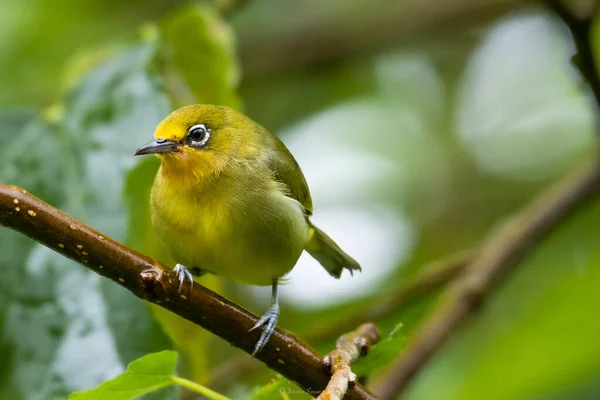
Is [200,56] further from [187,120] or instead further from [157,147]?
[157,147]

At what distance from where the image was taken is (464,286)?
12.3 ft

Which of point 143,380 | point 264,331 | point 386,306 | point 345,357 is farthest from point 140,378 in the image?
point 386,306

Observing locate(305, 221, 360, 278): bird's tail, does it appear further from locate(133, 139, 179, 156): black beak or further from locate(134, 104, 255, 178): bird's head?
locate(133, 139, 179, 156): black beak

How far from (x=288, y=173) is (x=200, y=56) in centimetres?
63

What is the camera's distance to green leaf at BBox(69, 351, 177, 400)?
2.01 meters

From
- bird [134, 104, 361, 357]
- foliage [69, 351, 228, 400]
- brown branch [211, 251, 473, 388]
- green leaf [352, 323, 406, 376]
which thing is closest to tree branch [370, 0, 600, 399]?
brown branch [211, 251, 473, 388]

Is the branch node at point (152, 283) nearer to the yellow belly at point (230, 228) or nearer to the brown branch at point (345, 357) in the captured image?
the brown branch at point (345, 357)

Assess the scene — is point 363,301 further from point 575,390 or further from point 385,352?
point 385,352

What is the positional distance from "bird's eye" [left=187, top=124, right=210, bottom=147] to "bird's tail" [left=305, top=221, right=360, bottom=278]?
0.60 meters

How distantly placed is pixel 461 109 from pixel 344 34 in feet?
4.16

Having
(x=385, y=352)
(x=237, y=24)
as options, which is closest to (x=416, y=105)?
(x=237, y=24)

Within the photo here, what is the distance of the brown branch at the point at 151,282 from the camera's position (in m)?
2.02

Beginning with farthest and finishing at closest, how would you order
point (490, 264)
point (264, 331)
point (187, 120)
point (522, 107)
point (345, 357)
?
point (522, 107)
point (490, 264)
point (187, 120)
point (264, 331)
point (345, 357)

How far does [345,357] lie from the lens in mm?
2016
